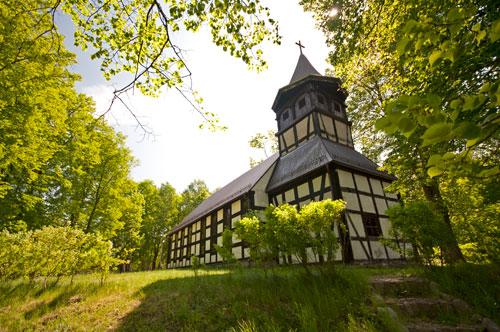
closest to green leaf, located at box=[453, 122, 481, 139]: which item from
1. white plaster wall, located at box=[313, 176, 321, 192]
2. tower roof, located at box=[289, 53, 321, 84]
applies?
white plaster wall, located at box=[313, 176, 321, 192]

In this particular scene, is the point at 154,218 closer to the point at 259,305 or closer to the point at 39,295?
the point at 39,295

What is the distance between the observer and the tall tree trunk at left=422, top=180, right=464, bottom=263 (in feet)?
24.7

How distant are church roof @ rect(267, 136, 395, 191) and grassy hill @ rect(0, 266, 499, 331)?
6.05 m

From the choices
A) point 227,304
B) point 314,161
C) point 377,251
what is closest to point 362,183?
point 314,161

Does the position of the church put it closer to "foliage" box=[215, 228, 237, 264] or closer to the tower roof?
the tower roof

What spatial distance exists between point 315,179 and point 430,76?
7.53m

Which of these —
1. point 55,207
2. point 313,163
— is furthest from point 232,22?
point 55,207

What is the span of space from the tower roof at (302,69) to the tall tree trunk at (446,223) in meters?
10.4

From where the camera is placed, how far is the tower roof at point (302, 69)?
707 inches

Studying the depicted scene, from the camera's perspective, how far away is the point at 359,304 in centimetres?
527

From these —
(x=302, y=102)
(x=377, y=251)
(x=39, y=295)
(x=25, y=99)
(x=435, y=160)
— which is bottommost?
(x=39, y=295)

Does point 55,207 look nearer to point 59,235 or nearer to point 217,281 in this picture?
point 59,235

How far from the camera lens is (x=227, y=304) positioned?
5.72m

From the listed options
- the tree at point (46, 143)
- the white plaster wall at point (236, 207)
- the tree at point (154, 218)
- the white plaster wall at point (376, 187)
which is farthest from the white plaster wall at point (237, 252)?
the tree at point (154, 218)
